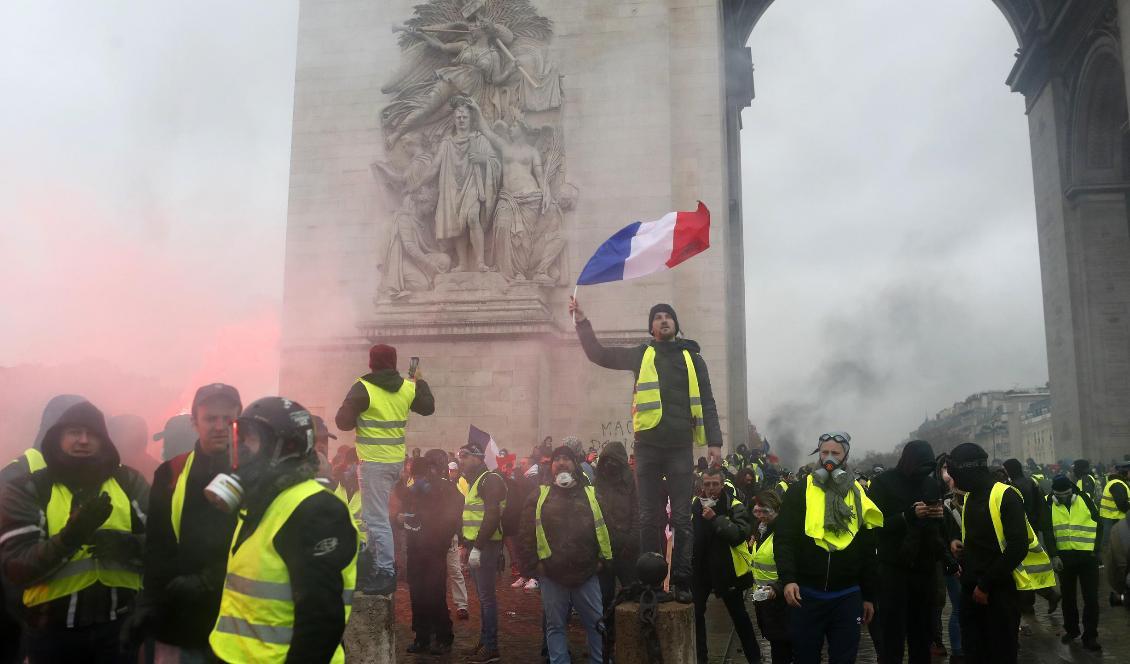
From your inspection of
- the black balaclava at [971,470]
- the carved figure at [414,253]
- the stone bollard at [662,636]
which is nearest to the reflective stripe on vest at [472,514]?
the stone bollard at [662,636]

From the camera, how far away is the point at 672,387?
273 inches

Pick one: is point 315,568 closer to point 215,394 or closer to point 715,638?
point 215,394

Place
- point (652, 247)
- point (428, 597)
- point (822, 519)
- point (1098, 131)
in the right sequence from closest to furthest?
point (822, 519)
point (652, 247)
point (428, 597)
point (1098, 131)

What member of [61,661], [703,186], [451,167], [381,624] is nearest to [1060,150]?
[703,186]

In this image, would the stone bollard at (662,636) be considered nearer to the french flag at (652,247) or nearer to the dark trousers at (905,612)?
the dark trousers at (905,612)

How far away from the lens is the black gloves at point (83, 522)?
170 inches

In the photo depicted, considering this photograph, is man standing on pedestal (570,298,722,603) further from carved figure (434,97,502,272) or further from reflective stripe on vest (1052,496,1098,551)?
carved figure (434,97,502,272)

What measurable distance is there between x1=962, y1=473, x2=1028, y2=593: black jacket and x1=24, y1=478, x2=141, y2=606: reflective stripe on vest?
5470mm

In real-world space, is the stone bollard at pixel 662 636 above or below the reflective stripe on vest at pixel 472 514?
below

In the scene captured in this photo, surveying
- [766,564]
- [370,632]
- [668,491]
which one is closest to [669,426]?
[668,491]

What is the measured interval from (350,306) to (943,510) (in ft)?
47.5

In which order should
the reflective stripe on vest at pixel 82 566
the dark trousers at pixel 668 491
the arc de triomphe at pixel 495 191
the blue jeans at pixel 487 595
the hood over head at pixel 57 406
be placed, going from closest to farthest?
the reflective stripe on vest at pixel 82 566 → the hood over head at pixel 57 406 → the dark trousers at pixel 668 491 → the blue jeans at pixel 487 595 → the arc de triomphe at pixel 495 191

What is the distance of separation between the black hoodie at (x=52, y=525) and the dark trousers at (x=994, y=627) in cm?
562

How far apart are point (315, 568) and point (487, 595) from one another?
5.73 metres
